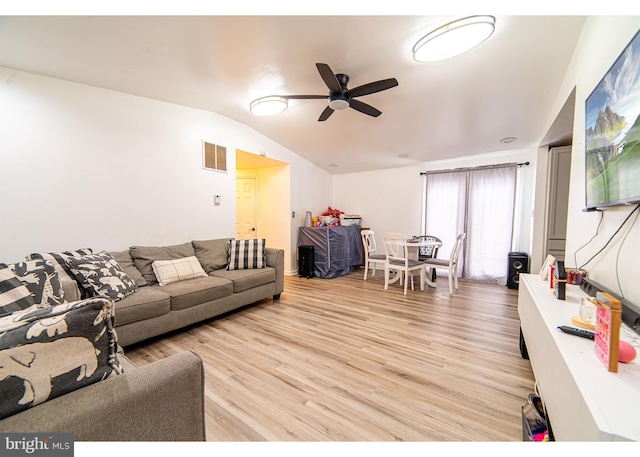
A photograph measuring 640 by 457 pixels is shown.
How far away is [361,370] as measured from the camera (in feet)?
5.90

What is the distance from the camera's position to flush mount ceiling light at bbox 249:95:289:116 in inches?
105

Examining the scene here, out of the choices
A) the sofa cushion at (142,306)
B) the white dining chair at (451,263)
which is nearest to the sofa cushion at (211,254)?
the sofa cushion at (142,306)

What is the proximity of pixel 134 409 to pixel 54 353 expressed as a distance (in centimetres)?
27

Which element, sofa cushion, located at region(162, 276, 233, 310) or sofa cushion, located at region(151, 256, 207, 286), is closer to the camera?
sofa cushion, located at region(162, 276, 233, 310)

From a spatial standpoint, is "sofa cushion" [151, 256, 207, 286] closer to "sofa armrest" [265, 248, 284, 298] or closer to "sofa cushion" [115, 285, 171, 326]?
"sofa cushion" [115, 285, 171, 326]

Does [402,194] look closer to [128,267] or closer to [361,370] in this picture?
[361,370]

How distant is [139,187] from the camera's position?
277 centimetres

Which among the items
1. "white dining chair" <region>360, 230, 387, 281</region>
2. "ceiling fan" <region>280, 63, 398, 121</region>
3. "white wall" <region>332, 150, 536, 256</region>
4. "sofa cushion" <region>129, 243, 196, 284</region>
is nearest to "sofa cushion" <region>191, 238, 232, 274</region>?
"sofa cushion" <region>129, 243, 196, 284</region>

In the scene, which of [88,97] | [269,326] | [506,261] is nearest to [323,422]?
[269,326]

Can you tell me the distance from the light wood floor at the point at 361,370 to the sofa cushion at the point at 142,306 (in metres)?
0.31

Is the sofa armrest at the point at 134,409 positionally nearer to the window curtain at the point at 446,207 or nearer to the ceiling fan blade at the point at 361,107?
the ceiling fan blade at the point at 361,107

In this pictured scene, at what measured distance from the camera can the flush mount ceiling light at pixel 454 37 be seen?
155 centimetres

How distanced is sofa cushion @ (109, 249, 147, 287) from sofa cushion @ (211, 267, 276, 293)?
72 centimetres

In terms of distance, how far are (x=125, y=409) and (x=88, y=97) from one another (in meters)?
3.03
